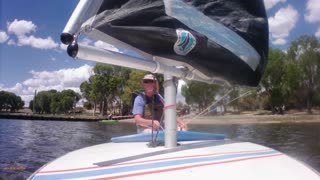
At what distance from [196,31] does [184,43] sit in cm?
23

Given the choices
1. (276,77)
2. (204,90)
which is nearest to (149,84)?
(204,90)

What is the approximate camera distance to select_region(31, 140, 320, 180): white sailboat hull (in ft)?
7.98

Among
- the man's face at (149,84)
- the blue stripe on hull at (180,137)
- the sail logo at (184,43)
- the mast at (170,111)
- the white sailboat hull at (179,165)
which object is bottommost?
the white sailboat hull at (179,165)

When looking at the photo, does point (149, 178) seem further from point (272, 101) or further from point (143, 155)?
point (272, 101)

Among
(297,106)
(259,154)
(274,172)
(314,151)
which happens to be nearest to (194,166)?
(274,172)

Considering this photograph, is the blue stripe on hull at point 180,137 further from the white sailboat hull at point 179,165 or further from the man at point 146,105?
the white sailboat hull at point 179,165

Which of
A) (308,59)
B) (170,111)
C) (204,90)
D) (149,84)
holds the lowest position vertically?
(170,111)

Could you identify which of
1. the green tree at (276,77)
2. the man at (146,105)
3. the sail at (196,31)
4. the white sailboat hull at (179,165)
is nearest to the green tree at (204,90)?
the man at (146,105)

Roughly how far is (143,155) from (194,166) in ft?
2.02

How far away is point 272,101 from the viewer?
55.3 metres

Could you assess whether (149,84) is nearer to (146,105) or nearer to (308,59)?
(146,105)

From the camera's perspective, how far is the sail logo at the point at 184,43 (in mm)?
3226

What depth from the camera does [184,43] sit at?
3262 millimetres

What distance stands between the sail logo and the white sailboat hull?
0.97 meters
